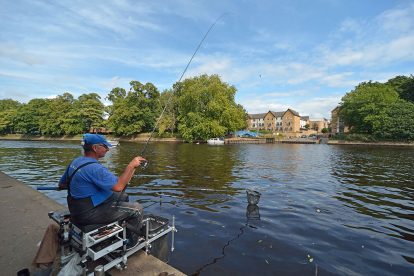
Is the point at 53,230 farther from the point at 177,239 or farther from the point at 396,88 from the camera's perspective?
the point at 396,88

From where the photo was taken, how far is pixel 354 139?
75.2m

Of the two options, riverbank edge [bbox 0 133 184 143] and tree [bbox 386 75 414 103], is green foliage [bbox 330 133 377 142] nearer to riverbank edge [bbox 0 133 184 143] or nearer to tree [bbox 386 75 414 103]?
tree [bbox 386 75 414 103]

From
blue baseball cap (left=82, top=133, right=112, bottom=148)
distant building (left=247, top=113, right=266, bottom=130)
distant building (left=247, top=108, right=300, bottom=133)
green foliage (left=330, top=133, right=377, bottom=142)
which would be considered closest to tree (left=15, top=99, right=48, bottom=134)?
distant building (left=247, top=113, right=266, bottom=130)

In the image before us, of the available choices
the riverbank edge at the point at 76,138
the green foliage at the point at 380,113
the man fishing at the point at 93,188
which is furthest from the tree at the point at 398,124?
the man fishing at the point at 93,188

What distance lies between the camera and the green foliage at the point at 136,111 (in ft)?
280

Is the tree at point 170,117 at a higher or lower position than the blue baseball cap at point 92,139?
higher

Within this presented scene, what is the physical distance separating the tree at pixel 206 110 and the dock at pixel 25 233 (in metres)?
59.5

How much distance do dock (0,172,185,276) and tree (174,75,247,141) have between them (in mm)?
59480

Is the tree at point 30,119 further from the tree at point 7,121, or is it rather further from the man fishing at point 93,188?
the man fishing at point 93,188

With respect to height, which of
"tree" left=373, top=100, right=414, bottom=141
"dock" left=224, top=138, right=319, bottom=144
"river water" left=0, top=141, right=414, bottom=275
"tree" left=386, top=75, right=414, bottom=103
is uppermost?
"tree" left=386, top=75, right=414, bottom=103

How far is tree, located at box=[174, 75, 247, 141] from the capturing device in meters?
69.4

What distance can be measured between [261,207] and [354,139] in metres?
75.7

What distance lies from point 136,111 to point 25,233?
82.8 m

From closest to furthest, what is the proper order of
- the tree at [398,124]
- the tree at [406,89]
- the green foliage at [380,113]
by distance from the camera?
the tree at [398,124], the green foliage at [380,113], the tree at [406,89]
